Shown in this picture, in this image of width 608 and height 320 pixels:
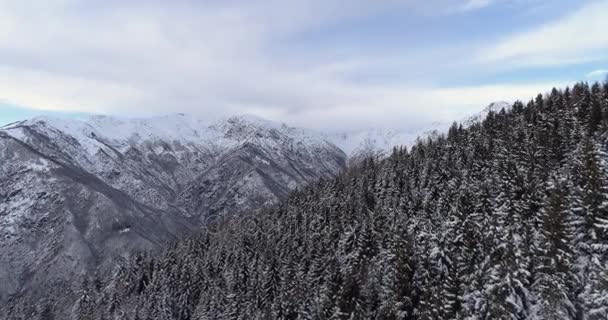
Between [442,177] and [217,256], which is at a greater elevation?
[442,177]

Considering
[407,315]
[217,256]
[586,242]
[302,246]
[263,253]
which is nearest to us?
[586,242]

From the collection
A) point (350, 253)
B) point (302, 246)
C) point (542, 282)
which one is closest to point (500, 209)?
point (542, 282)

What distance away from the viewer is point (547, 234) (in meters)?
58.2

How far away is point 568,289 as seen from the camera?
5256 centimetres

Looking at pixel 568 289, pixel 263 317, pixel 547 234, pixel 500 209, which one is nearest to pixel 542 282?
pixel 568 289

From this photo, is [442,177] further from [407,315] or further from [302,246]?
[407,315]

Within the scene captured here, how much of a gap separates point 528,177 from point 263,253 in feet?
201

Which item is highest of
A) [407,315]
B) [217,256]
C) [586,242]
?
[586,242]

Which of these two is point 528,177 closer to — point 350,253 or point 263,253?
point 350,253

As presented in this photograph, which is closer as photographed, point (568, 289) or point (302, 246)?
point (568, 289)

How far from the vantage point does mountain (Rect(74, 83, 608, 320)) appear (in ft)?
184

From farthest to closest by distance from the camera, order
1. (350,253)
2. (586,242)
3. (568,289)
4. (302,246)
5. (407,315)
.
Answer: (302,246) < (350,253) < (407,315) < (586,242) < (568,289)

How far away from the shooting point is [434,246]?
71.1 metres

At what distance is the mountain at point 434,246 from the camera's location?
184 ft
